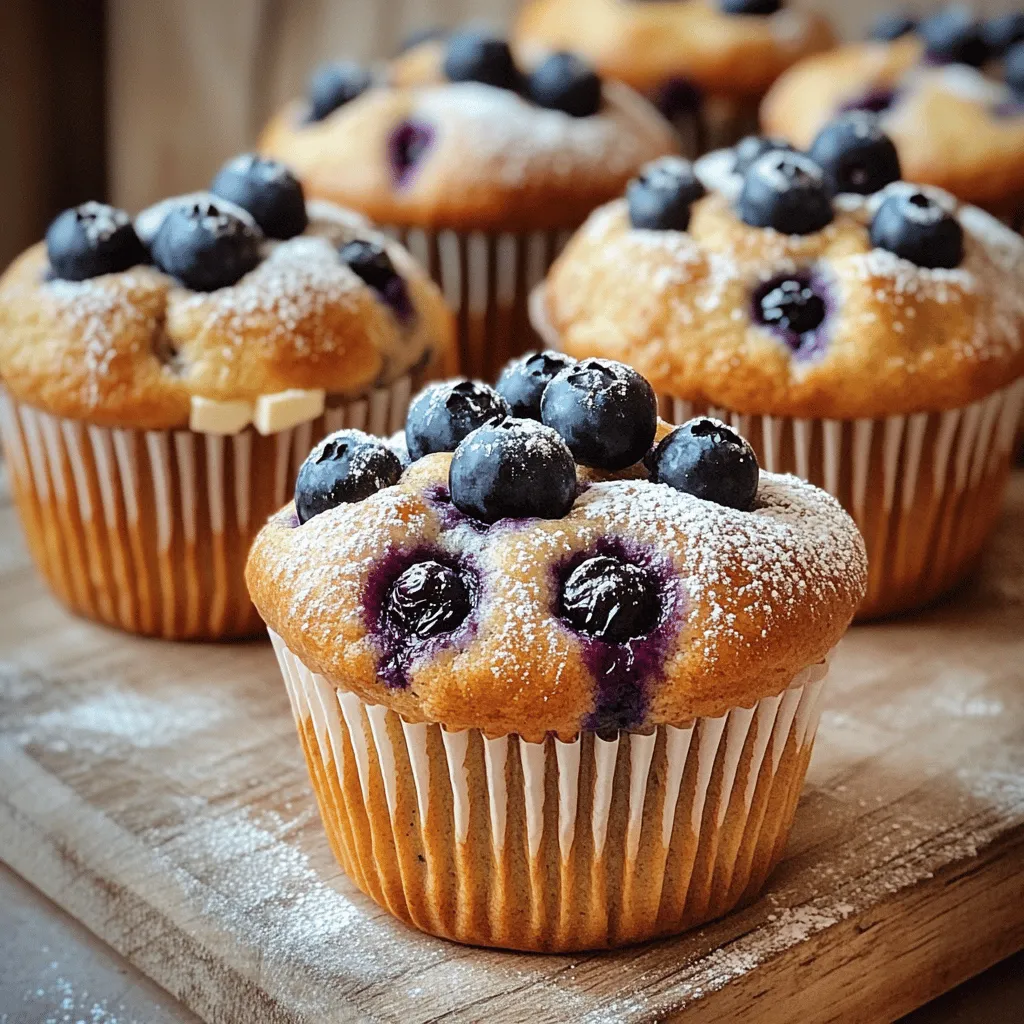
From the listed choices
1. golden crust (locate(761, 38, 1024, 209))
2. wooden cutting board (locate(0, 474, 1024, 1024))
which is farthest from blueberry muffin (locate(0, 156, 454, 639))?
golden crust (locate(761, 38, 1024, 209))

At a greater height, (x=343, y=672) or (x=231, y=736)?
(x=343, y=672)

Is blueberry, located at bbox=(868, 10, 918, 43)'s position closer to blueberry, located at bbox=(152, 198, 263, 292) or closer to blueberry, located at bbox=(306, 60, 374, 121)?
blueberry, located at bbox=(306, 60, 374, 121)

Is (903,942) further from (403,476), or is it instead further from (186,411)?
(186,411)

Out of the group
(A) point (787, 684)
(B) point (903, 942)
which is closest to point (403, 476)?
(A) point (787, 684)

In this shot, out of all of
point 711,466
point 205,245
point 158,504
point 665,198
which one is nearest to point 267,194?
point 205,245

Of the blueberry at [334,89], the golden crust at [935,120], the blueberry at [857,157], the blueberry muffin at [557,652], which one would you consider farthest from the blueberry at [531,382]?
→ the blueberry at [334,89]

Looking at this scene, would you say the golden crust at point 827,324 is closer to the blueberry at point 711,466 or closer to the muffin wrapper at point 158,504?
the muffin wrapper at point 158,504

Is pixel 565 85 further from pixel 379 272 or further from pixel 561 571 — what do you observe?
pixel 561 571
